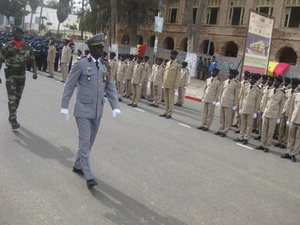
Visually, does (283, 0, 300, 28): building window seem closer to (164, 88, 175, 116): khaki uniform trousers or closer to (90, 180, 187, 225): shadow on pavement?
(164, 88, 175, 116): khaki uniform trousers

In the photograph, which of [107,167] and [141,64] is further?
[141,64]

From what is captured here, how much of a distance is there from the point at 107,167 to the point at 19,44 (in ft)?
11.5

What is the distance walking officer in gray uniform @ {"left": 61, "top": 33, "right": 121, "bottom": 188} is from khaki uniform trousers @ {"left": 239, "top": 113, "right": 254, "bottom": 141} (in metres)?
4.72

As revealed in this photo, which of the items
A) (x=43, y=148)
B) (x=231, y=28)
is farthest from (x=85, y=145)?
(x=231, y=28)

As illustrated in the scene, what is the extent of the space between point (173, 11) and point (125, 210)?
1246 inches

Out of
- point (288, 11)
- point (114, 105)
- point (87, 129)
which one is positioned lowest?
point (87, 129)

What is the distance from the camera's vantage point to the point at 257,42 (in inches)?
551

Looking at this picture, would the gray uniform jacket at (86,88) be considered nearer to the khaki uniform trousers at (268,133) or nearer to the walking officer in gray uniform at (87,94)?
the walking officer in gray uniform at (87,94)

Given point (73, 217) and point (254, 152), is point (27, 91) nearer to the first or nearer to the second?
point (254, 152)

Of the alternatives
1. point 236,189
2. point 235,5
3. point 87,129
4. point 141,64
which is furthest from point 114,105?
point 235,5

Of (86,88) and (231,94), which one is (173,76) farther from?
(86,88)

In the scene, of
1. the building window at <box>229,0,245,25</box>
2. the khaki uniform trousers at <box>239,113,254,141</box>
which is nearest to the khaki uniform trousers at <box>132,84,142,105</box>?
the khaki uniform trousers at <box>239,113,254,141</box>

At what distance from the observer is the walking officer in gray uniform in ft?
14.6

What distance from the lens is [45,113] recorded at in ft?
28.2
